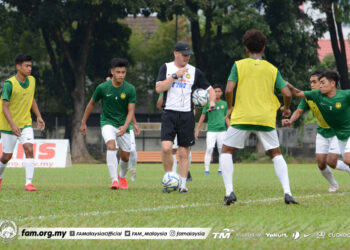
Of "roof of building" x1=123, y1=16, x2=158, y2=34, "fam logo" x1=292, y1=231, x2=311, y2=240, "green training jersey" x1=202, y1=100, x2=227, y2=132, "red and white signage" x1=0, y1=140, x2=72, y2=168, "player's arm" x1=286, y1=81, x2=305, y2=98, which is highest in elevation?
"roof of building" x1=123, y1=16, x2=158, y2=34

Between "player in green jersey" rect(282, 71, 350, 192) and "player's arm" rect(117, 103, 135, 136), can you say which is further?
"player's arm" rect(117, 103, 135, 136)

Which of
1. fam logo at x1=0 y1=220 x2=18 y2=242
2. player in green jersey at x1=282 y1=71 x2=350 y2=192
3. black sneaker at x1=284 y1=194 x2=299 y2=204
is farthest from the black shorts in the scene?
fam logo at x1=0 y1=220 x2=18 y2=242

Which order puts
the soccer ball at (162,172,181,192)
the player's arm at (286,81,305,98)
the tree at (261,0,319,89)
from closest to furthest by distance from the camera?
the player's arm at (286,81,305,98)
the soccer ball at (162,172,181,192)
the tree at (261,0,319,89)

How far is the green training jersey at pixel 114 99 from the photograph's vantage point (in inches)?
480

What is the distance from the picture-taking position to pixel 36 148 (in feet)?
86.7

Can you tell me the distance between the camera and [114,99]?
40.1ft

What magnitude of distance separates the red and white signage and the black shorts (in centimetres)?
1533

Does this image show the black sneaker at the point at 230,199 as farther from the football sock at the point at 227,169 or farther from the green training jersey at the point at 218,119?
the green training jersey at the point at 218,119

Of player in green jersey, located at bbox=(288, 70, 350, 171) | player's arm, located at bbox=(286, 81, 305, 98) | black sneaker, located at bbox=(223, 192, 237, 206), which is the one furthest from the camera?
player in green jersey, located at bbox=(288, 70, 350, 171)

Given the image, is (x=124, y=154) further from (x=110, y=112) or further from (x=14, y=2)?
(x=14, y=2)

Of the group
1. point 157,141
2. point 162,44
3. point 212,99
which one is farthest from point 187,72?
point 162,44

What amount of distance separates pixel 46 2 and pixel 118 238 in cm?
3023

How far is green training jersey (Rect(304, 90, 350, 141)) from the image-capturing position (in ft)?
36.0

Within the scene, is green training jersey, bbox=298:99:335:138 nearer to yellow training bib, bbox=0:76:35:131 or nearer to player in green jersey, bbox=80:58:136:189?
player in green jersey, bbox=80:58:136:189
